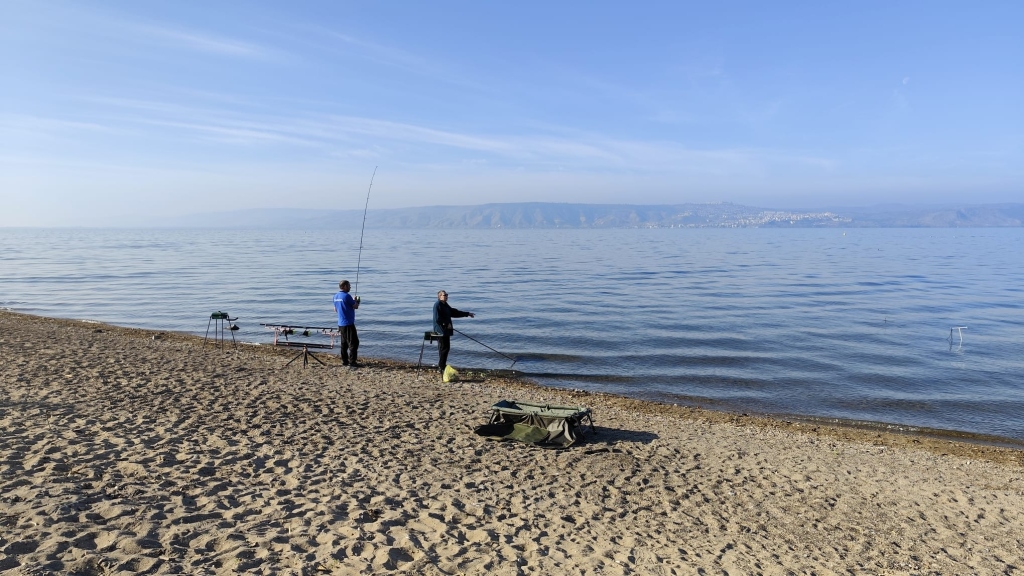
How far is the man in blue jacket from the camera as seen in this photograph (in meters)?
15.2

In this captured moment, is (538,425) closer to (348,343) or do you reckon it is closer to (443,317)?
(443,317)

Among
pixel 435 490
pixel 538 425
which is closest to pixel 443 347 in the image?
pixel 538 425

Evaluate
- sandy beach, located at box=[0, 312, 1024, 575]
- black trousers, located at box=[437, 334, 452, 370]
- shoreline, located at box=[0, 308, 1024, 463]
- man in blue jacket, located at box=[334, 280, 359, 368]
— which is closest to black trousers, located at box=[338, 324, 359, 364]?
man in blue jacket, located at box=[334, 280, 359, 368]

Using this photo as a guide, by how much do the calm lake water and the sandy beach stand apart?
416 cm

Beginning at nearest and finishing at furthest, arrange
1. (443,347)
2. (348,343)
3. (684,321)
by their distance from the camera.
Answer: (443,347)
(348,343)
(684,321)

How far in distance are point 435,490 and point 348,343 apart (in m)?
8.84

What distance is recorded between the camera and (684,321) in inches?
1033

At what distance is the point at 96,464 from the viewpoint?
7.35 m

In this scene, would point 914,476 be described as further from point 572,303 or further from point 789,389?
point 572,303

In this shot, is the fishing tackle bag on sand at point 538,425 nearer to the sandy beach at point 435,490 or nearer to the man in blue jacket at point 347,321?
the sandy beach at point 435,490

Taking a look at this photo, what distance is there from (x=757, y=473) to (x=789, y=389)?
325 inches

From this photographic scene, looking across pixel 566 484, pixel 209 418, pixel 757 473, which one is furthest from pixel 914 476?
pixel 209 418

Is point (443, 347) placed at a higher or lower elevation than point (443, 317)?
lower

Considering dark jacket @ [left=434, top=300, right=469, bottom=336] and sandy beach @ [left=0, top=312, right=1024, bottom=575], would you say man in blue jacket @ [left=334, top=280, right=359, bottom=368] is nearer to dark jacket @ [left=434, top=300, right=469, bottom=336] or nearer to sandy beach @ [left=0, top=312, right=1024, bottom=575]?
dark jacket @ [left=434, top=300, right=469, bottom=336]
